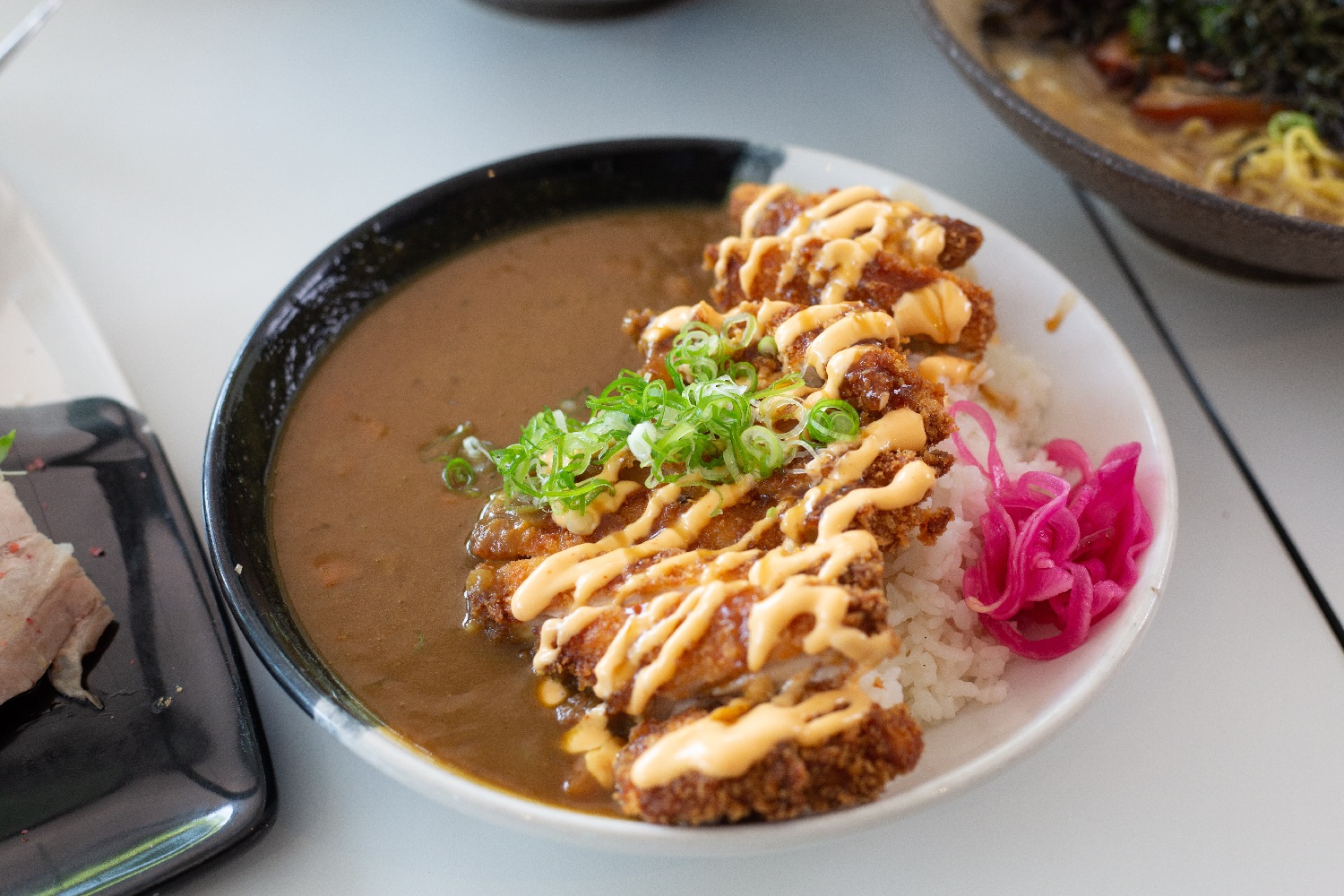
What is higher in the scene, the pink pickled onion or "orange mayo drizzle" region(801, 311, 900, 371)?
"orange mayo drizzle" region(801, 311, 900, 371)

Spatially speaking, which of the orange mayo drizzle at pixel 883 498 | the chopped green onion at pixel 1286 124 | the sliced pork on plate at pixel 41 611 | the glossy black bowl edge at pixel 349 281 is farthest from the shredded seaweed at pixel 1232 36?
the sliced pork on plate at pixel 41 611

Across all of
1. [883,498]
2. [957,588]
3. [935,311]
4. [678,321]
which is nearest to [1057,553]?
[957,588]

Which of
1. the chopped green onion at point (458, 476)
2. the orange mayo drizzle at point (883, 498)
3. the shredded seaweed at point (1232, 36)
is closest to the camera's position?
the orange mayo drizzle at point (883, 498)

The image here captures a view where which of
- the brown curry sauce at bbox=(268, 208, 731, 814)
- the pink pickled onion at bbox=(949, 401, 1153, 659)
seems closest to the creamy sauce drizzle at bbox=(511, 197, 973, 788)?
the brown curry sauce at bbox=(268, 208, 731, 814)

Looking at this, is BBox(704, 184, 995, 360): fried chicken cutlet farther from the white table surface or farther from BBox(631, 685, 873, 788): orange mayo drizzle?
BBox(631, 685, 873, 788): orange mayo drizzle

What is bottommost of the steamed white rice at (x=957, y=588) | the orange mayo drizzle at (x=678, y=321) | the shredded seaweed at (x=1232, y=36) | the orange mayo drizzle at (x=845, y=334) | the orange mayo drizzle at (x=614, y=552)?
the steamed white rice at (x=957, y=588)

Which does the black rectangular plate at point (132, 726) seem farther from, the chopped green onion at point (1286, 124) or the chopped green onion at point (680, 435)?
the chopped green onion at point (1286, 124)

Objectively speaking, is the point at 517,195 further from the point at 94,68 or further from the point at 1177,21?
the point at 1177,21
